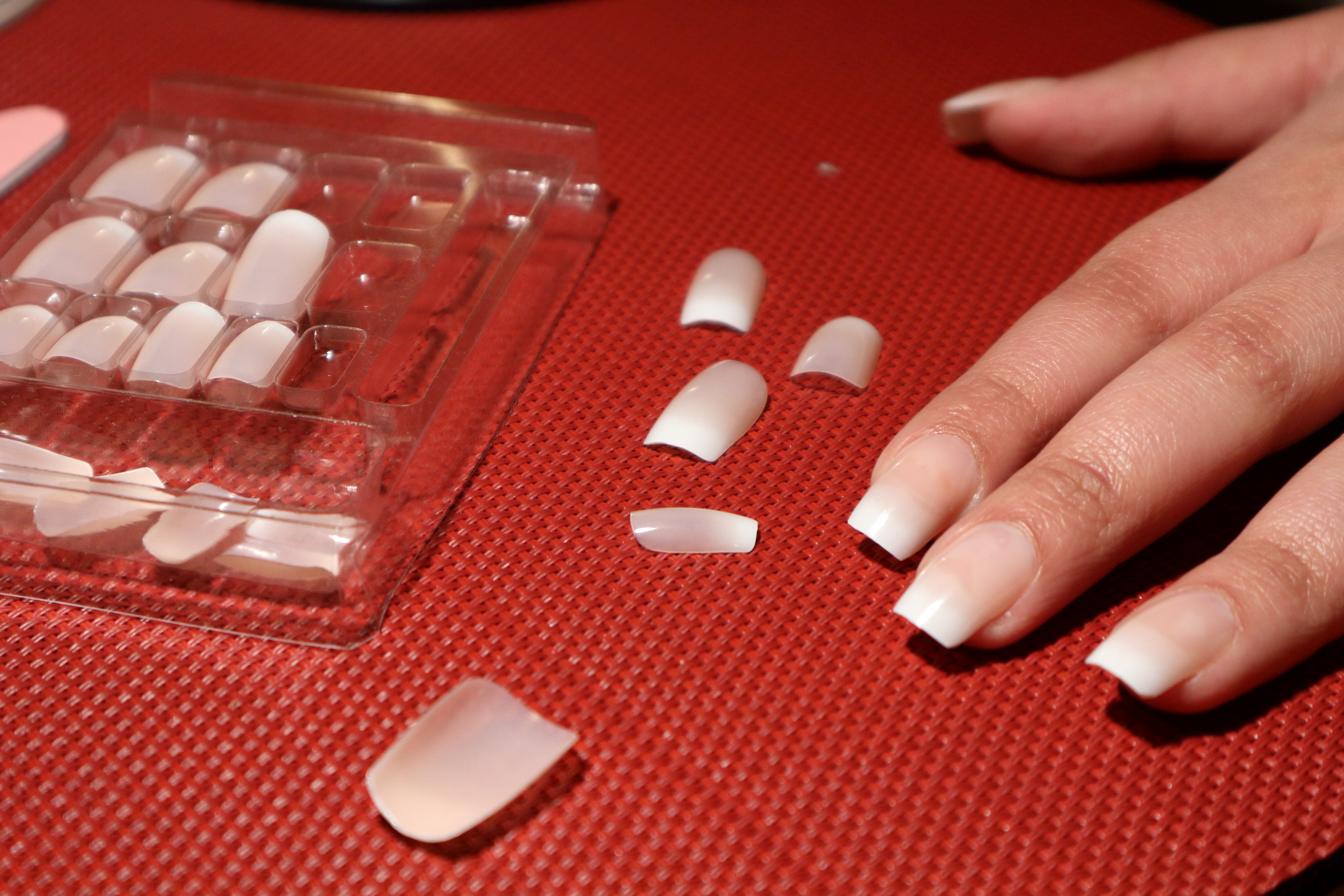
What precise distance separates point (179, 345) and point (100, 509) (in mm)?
51

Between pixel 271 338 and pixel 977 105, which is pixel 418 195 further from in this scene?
pixel 977 105

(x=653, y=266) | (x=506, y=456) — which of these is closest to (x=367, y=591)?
(x=506, y=456)

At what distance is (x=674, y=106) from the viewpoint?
0.45 meters

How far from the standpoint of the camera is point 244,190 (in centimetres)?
36

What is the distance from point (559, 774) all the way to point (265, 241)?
18cm

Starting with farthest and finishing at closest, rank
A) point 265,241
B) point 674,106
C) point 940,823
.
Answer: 1. point 674,106
2. point 265,241
3. point 940,823

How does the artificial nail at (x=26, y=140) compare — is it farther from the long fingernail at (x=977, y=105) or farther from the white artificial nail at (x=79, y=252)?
the long fingernail at (x=977, y=105)

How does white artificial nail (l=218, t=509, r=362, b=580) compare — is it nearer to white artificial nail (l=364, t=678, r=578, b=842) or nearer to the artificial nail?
white artificial nail (l=364, t=678, r=578, b=842)

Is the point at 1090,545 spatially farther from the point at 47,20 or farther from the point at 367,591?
the point at 47,20

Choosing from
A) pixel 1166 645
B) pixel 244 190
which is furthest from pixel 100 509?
pixel 1166 645

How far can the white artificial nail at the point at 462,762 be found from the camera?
23cm

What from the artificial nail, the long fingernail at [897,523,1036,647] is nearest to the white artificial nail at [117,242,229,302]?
the artificial nail

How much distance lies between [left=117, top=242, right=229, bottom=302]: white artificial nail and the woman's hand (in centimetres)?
20

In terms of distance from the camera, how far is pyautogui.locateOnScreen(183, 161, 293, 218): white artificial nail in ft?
1.15
